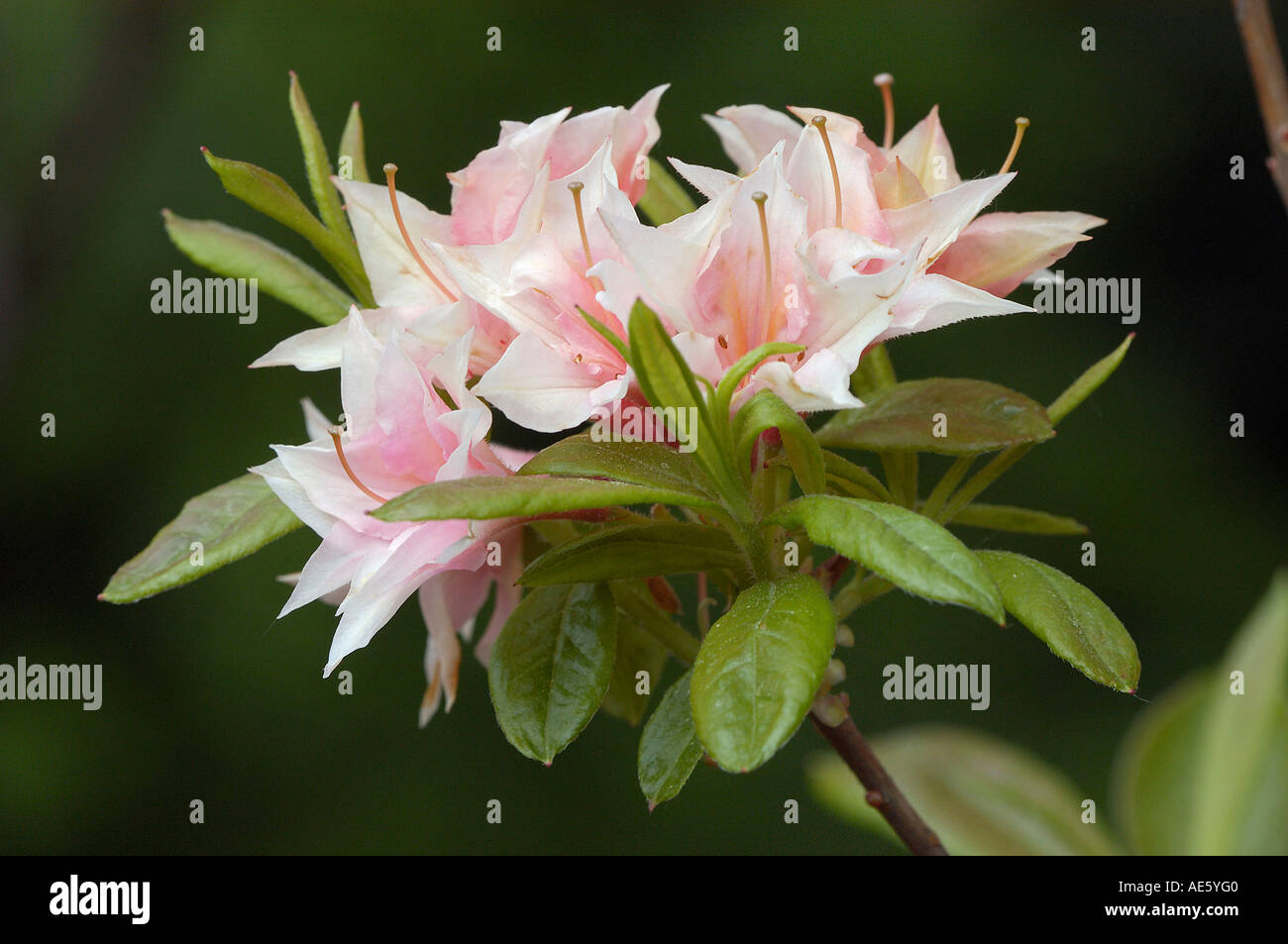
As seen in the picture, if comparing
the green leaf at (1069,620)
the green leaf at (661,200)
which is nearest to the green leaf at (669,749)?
the green leaf at (1069,620)

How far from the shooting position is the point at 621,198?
0.49m

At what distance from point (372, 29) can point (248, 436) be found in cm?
62

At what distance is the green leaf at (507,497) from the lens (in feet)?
1.38

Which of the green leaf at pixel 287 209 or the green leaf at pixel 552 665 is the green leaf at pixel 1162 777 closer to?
the green leaf at pixel 552 665

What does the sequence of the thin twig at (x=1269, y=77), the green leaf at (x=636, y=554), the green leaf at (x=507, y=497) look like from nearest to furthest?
the green leaf at (x=507, y=497) → the green leaf at (x=636, y=554) → the thin twig at (x=1269, y=77)

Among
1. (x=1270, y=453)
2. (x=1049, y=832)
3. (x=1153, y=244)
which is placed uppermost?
(x=1153, y=244)

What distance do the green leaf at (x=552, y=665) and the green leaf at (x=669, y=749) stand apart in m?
0.04

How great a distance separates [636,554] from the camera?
53 centimetres

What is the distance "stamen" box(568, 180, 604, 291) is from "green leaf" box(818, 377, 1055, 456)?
154mm

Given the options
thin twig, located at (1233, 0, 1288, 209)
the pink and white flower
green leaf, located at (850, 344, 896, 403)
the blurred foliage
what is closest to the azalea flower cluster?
the pink and white flower

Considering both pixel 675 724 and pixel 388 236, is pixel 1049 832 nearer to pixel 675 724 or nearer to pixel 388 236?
pixel 675 724

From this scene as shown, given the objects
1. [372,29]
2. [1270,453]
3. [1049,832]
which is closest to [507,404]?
[1049,832]

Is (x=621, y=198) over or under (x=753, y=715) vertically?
over

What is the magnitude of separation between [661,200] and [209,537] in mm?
291
